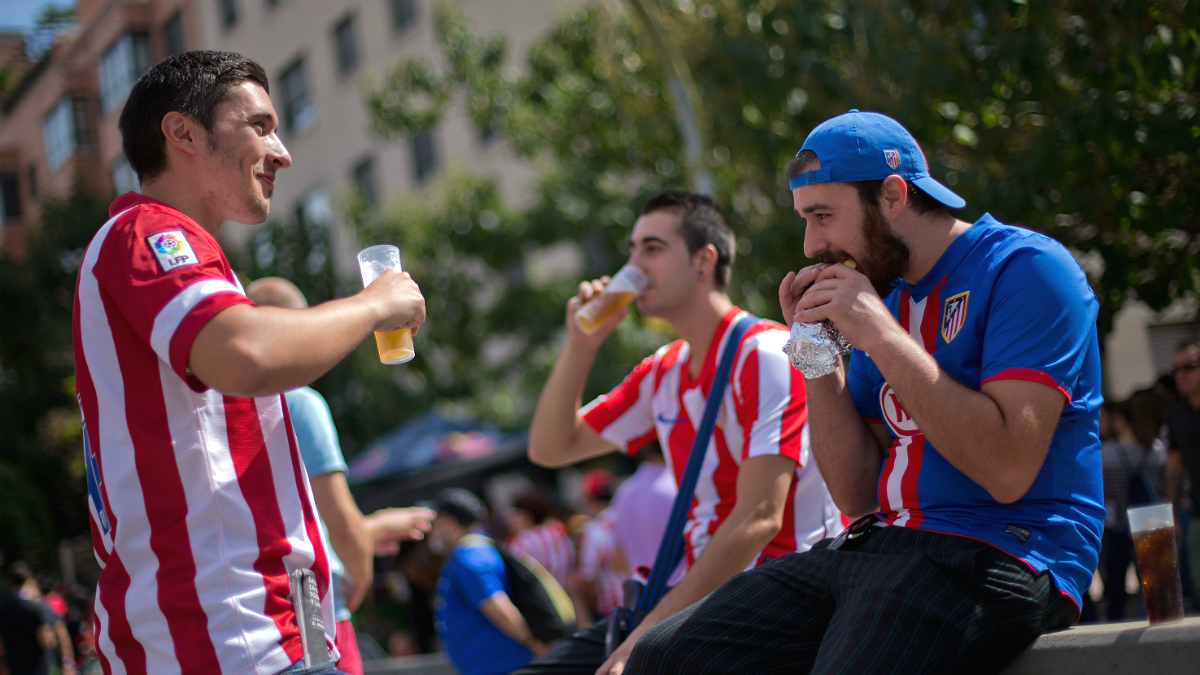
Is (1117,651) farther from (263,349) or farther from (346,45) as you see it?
(346,45)

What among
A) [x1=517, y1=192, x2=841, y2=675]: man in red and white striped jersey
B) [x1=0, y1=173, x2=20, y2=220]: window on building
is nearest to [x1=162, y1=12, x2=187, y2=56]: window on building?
[x1=0, y1=173, x2=20, y2=220]: window on building

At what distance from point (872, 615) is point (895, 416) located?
25.4 inches

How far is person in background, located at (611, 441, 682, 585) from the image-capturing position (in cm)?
729

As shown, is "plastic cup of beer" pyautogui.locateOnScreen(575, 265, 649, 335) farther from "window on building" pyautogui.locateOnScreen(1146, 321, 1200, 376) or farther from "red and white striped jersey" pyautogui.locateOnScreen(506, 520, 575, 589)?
"window on building" pyautogui.locateOnScreen(1146, 321, 1200, 376)

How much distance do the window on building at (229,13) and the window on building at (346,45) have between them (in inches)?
227

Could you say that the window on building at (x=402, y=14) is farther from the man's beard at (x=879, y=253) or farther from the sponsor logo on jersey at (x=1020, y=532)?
the sponsor logo on jersey at (x=1020, y=532)

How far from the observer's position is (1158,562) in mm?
2645

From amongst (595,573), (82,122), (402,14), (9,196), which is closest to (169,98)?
(595,573)

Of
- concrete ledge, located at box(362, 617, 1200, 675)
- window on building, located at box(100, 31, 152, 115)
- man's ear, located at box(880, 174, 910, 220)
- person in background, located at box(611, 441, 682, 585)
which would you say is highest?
window on building, located at box(100, 31, 152, 115)

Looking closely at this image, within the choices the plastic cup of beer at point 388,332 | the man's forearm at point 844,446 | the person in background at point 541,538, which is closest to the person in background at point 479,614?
the person in background at point 541,538

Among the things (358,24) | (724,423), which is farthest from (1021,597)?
(358,24)

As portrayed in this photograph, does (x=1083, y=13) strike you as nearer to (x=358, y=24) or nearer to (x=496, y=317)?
(x=496, y=317)

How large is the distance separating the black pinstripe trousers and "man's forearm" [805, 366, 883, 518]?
0.24 metres

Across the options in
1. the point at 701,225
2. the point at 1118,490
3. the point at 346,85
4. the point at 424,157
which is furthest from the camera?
the point at 346,85
